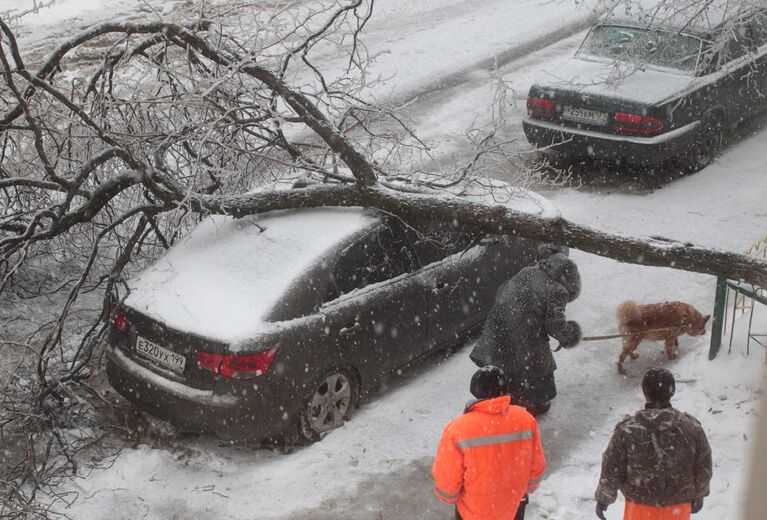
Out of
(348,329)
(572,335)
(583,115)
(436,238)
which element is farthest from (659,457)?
(583,115)

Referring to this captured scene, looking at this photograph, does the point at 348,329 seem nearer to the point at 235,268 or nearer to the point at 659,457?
the point at 235,268

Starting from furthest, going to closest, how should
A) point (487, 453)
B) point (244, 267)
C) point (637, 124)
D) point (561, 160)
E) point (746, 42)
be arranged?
point (561, 160)
point (746, 42)
point (637, 124)
point (244, 267)
point (487, 453)

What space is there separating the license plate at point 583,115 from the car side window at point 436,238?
3.88 meters

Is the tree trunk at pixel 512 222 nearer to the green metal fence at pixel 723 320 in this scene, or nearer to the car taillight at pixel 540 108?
the green metal fence at pixel 723 320

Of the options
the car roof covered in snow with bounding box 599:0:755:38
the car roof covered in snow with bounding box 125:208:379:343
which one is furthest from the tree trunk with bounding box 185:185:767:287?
the car roof covered in snow with bounding box 599:0:755:38

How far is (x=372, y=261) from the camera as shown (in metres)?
5.80

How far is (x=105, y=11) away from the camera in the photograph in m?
16.0

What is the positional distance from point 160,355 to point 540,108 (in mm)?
6294

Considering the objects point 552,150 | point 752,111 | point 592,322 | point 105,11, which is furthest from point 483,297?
point 105,11

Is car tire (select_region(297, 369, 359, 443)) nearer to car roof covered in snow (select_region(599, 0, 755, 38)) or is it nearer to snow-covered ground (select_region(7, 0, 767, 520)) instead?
snow-covered ground (select_region(7, 0, 767, 520))

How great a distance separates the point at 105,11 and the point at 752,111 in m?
11.8

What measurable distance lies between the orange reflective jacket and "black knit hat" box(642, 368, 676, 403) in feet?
1.87

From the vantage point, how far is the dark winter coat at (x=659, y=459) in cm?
385

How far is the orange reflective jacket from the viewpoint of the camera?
3797 mm
